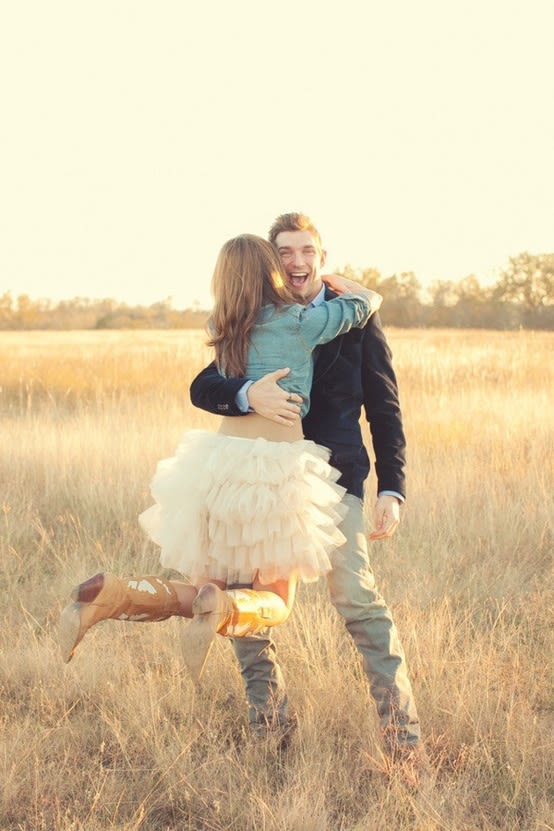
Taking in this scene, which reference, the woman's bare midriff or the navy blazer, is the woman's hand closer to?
the navy blazer

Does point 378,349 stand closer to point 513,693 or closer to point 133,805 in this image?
point 513,693

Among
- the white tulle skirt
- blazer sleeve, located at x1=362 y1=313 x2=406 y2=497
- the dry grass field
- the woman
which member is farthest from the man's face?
the dry grass field

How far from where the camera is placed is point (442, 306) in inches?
1665

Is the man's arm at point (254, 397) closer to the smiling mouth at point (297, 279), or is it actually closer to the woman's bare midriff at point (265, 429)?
the woman's bare midriff at point (265, 429)

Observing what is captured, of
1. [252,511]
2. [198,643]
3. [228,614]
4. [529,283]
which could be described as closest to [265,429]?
[252,511]

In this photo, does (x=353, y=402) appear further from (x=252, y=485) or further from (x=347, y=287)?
(x=252, y=485)

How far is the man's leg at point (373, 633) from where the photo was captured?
277 centimetres

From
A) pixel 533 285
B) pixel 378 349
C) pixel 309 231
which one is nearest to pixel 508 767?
pixel 378 349

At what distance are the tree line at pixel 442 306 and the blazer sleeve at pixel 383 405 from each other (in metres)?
33.7

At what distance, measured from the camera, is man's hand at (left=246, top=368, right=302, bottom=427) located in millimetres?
2689

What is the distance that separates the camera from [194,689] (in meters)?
3.38

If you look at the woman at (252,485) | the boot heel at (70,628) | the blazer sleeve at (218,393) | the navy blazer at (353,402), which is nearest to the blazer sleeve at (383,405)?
the navy blazer at (353,402)

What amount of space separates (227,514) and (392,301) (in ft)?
133

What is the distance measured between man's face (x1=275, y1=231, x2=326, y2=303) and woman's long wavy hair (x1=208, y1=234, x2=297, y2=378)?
9 cm
